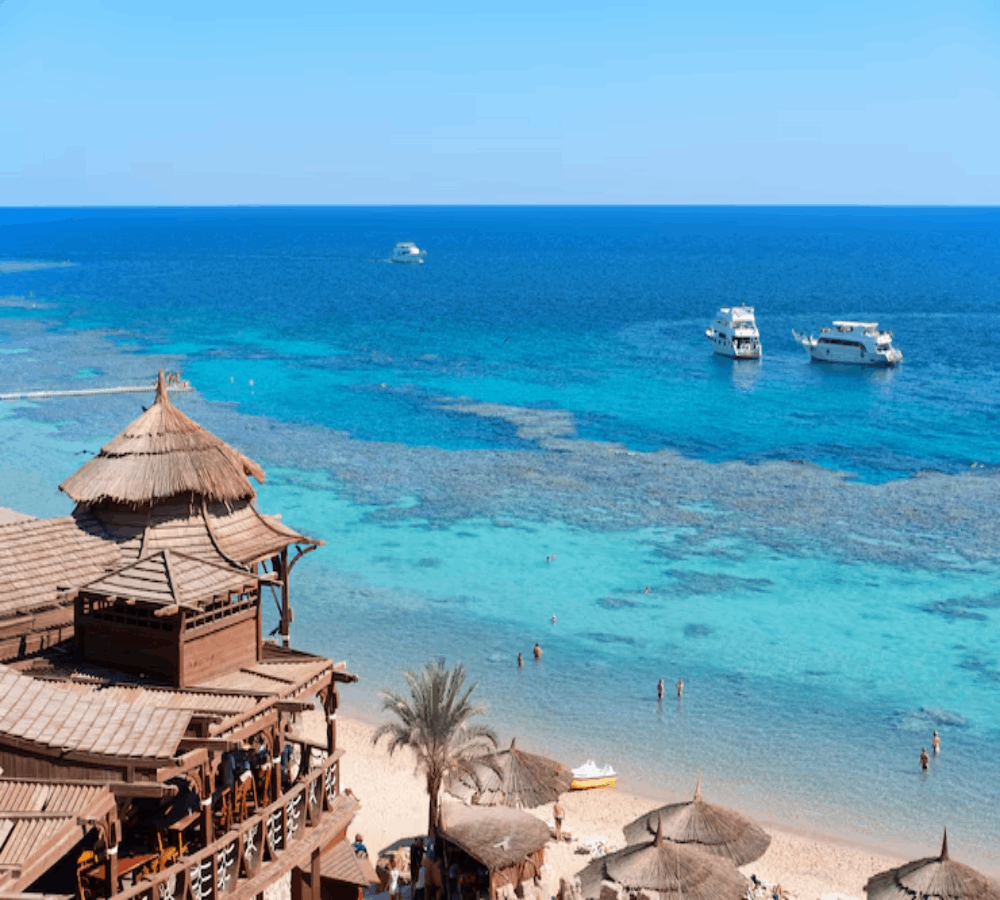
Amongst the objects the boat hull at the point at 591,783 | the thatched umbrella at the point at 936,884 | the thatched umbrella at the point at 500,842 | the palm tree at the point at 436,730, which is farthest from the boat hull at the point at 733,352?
the thatched umbrella at the point at 936,884

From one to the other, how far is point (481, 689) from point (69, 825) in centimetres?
→ 2215

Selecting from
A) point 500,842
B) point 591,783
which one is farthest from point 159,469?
point 591,783

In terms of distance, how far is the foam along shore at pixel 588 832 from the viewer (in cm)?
2306

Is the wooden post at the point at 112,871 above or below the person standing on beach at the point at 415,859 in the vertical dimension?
above

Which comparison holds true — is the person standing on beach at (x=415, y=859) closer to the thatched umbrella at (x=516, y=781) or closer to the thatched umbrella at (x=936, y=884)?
the thatched umbrella at (x=516, y=781)

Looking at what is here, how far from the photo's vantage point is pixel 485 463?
179 feet

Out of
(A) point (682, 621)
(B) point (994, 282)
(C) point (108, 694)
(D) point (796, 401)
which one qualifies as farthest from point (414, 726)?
(B) point (994, 282)

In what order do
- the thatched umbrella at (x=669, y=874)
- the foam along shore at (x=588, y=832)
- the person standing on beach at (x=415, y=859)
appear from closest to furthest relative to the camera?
the thatched umbrella at (x=669, y=874)
the person standing on beach at (x=415, y=859)
the foam along shore at (x=588, y=832)

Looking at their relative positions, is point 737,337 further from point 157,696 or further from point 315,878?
point 157,696

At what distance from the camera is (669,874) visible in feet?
64.9

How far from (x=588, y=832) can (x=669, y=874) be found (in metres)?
5.13

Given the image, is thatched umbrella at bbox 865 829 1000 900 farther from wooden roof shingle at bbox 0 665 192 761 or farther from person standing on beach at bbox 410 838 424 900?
wooden roof shingle at bbox 0 665 192 761

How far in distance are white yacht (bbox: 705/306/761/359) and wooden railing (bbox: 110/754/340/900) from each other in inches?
3040

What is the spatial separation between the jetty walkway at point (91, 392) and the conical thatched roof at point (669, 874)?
54.7 m
